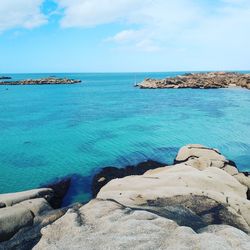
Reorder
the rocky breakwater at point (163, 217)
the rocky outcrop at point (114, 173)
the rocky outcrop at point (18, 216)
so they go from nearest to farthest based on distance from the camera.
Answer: the rocky breakwater at point (163, 217), the rocky outcrop at point (18, 216), the rocky outcrop at point (114, 173)

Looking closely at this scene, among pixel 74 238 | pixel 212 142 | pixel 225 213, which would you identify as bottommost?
pixel 212 142

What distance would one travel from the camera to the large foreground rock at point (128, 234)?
930cm

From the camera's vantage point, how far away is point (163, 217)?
11.3m

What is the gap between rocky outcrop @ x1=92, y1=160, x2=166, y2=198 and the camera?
23.8 m

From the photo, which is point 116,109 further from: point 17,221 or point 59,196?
point 17,221

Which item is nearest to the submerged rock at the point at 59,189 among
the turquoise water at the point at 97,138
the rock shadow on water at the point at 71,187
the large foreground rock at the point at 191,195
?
the rock shadow on water at the point at 71,187

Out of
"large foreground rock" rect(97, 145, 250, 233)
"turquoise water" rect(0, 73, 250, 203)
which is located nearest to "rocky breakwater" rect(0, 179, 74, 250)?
"large foreground rock" rect(97, 145, 250, 233)

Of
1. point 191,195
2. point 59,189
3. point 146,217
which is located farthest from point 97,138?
point 146,217

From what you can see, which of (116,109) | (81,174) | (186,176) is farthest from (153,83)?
(186,176)

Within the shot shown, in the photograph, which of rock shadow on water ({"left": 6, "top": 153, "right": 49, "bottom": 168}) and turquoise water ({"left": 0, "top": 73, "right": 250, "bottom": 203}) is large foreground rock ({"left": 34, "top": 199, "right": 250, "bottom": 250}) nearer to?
turquoise water ({"left": 0, "top": 73, "right": 250, "bottom": 203})

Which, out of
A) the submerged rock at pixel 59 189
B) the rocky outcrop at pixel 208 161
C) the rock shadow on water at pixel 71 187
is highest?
the rocky outcrop at pixel 208 161

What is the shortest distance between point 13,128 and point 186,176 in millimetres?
34996

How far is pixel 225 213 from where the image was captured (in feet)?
44.8

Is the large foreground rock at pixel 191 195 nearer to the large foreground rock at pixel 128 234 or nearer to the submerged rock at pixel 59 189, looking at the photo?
the large foreground rock at pixel 128 234
